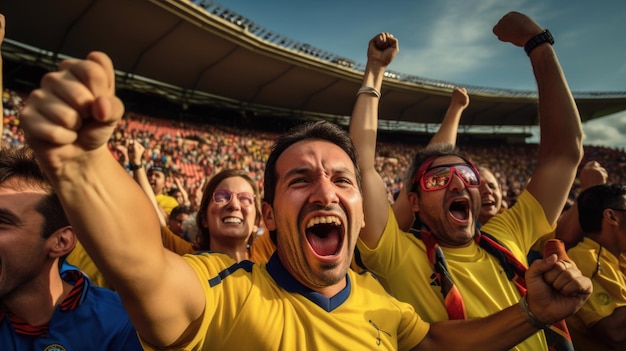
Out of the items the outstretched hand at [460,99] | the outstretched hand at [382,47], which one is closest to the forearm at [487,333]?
the outstretched hand at [382,47]

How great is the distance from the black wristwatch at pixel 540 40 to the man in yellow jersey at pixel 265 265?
1.83 m

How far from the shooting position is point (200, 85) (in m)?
21.0

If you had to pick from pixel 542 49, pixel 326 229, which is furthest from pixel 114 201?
pixel 542 49

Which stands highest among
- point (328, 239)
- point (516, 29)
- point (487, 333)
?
point (516, 29)

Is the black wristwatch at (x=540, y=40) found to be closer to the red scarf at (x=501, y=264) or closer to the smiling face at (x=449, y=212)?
the smiling face at (x=449, y=212)

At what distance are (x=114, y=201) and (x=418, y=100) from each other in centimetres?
2770

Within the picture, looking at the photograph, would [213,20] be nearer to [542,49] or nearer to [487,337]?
[542,49]

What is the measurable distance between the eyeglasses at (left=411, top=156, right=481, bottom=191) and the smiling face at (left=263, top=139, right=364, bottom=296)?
0.91 metres

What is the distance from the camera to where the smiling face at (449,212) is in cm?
223

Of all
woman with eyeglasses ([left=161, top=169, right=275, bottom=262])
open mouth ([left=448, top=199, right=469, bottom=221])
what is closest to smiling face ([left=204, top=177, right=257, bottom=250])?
woman with eyeglasses ([left=161, top=169, right=275, bottom=262])

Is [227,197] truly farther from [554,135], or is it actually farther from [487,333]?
[554,135]

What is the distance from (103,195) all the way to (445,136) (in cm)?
299

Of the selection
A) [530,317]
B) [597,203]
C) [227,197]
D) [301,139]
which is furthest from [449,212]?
[227,197]

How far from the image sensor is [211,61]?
19000mm
